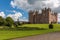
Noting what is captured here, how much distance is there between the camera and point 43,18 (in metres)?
162

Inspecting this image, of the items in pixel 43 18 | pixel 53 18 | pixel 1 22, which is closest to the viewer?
pixel 1 22

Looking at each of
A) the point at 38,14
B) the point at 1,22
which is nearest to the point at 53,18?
the point at 38,14

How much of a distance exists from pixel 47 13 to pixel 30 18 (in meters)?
16.0

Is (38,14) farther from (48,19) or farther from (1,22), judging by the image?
(1,22)

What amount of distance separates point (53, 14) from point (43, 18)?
57.8 ft

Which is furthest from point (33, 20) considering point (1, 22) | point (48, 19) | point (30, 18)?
point (1, 22)

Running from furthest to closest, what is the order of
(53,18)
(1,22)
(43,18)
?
(53,18)
(43,18)
(1,22)

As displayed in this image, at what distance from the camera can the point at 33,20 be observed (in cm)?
16288

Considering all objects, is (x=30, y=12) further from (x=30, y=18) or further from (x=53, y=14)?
(x=53, y=14)

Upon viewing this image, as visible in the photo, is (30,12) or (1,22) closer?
(1,22)

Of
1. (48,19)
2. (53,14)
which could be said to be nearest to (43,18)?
(48,19)

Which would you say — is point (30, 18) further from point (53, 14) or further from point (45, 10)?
point (53, 14)

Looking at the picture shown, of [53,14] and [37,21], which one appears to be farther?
[53,14]

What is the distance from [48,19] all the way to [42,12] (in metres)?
8.53
